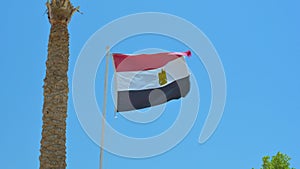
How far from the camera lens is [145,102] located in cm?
1413

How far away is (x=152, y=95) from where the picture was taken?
14.3 meters

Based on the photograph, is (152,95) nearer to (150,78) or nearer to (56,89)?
(150,78)

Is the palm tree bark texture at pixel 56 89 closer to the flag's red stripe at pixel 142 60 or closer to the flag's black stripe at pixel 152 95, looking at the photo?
the flag's red stripe at pixel 142 60

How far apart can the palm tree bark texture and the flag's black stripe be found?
205 centimetres

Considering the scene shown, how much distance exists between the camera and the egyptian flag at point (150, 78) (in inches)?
547

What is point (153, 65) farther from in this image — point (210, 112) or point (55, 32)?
point (55, 32)

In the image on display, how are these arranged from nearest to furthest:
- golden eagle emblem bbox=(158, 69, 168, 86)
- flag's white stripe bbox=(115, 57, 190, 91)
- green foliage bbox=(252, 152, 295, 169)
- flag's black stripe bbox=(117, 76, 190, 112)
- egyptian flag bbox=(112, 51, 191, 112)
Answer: flag's black stripe bbox=(117, 76, 190, 112) < egyptian flag bbox=(112, 51, 191, 112) < flag's white stripe bbox=(115, 57, 190, 91) < golden eagle emblem bbox=(158, 69, 168, 86) < green foliage bbox=(252, 152, 295, 169)

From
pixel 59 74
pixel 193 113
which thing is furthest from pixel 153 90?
pixel 59 74

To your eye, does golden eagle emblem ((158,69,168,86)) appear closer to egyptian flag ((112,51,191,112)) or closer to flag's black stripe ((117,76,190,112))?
egyptian flag ((112,51,191,112))

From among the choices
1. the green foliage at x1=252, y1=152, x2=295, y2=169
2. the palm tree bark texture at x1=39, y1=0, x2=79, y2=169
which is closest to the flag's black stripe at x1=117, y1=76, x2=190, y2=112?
the palm tree bark texture at x1=39, y1=0, x2=79, y2=169

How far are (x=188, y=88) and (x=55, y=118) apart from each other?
14.4 feet

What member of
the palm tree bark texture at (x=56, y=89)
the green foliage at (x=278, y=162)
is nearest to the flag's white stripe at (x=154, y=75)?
the palm tree bark texture at (x=56, y=89)

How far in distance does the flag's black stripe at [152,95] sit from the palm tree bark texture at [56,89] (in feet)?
6.73

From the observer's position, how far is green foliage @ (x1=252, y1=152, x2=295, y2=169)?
24.7 meters
